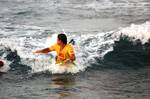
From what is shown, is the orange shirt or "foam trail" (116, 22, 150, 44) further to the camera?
"foam trail" (116, 22, 150, 44)

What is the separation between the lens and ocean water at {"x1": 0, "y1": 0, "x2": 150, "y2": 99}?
1002 cm

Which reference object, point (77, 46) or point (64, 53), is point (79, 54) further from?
point (64, 53)

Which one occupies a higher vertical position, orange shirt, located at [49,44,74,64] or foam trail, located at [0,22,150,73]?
orange shirt, located at [49,44,74,64]

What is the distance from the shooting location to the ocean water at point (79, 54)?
10021mm

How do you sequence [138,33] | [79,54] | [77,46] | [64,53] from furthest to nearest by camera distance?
1. [138,33]
2. [77,46]
3. [79,54]
4. [64,53]

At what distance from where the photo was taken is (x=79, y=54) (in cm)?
1402

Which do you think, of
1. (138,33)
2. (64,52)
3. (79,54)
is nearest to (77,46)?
(79,54)

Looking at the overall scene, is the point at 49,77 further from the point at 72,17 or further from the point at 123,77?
the point at 72,17

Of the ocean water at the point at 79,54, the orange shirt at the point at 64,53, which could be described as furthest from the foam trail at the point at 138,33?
the orange shirt at the point at 64,53

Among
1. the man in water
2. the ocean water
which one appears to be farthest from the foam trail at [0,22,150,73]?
the man in water

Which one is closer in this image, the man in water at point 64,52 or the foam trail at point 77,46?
the man in water at point 64,52

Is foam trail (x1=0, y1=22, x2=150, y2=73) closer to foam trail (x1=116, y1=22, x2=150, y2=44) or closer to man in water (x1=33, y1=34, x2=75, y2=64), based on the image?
foam trail (x1=116, y1=22, x2=150, y2=44)

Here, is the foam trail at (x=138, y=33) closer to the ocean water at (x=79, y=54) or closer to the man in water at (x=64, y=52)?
the ocean water at (x=79, y=54)

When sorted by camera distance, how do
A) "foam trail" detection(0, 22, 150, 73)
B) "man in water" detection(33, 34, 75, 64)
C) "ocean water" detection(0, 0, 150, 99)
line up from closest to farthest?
"ocean water" detection(0, 0, 150, 99) < "man in water" detection(33, 34, 75, 64) < "foam trail" detection(0, 22, 150, 73)
